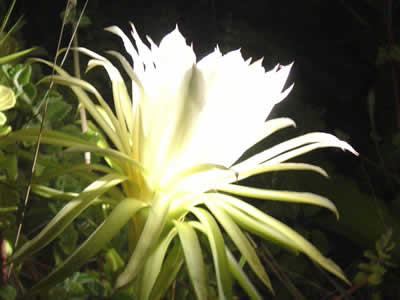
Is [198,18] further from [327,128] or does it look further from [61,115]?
[61,115]

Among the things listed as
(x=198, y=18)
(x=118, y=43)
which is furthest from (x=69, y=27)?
(x=198, y=18)

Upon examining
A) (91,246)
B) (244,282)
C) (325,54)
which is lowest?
(244,282)

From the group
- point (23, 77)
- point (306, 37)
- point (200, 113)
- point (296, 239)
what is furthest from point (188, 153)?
point (306, 37)

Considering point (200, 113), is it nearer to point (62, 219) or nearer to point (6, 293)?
point (62, 219)

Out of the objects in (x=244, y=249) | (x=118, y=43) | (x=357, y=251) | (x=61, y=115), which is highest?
(x=118, y=43)

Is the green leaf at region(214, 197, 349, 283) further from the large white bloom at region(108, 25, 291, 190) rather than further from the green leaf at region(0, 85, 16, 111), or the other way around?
the green leaf at region(0, 85, 16, 111)

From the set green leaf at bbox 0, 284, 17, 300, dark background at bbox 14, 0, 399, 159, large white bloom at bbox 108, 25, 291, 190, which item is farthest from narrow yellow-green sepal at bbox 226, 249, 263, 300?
dark background at bbox 14, 0, 399, 159
